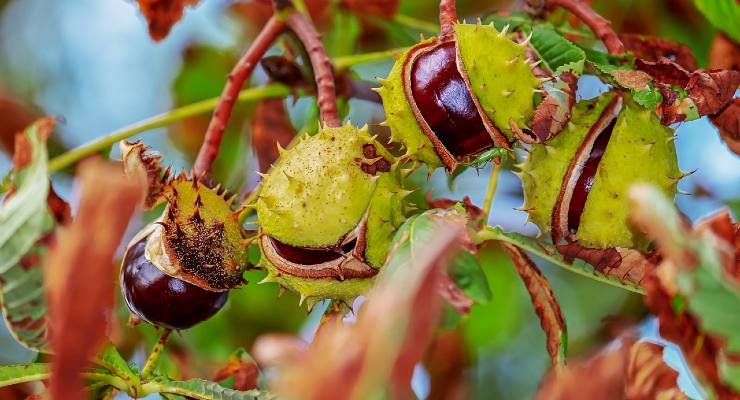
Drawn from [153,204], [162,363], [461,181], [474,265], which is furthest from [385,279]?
[461,181]

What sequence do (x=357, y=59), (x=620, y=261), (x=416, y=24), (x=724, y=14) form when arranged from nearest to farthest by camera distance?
(x=620, y=261), (x=724, y=14), (x=357, y=59), (x=416, y=24)

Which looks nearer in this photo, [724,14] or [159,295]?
[159,295]

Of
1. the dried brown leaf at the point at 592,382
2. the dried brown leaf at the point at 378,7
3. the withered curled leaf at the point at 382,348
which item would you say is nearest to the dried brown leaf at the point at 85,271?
the withered curled leaf at the point at 382,348

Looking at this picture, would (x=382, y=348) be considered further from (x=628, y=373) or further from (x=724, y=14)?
(x=724, y=14)

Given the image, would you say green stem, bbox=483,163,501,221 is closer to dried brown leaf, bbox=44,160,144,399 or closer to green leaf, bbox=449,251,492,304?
green leaf, bbox=449,251,492,304

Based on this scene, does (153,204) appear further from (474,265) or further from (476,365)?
(476,365)

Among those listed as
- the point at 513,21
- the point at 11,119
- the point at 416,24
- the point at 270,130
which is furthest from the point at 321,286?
the point at 11,119

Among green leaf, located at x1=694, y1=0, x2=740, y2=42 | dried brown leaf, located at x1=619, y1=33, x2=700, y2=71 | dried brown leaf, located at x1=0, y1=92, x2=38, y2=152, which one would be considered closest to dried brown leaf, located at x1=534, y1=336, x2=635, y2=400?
dried brown leaf, located at x1=619, y1=33, x2=700, y2=71
